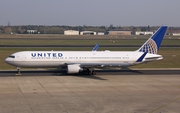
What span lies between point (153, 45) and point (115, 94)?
67.3 ft

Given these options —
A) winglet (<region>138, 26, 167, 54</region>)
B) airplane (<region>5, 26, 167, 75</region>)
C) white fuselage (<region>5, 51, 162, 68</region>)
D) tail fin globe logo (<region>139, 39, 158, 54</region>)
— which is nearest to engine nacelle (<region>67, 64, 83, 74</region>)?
airplane (<region>5, 26, 167, 75</region>)

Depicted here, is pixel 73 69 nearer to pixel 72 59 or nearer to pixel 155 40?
pixel 72 59

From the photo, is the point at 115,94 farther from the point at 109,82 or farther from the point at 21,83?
the point at 21,83

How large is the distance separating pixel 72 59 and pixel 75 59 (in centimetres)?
47

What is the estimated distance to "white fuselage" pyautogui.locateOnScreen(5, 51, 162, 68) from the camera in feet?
147

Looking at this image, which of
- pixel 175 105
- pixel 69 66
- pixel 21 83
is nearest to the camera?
pixel 175 105

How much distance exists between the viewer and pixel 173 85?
3753 cm

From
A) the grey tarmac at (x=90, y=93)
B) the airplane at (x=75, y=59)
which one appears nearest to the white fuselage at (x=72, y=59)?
the airplane at (x=75, y=59)

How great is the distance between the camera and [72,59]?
151 ft

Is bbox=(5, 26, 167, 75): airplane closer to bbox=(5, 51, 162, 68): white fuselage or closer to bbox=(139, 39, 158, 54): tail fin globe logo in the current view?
bbox=(5, 51, 162, 68): white fuselage

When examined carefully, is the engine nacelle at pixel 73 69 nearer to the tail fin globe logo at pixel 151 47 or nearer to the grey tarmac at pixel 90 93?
the grey tarmac at pixel 90 93

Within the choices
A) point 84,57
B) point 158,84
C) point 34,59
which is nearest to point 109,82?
point 158,84

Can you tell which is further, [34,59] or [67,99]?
[34,59]

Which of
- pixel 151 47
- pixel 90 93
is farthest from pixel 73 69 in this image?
pixel 151 47
